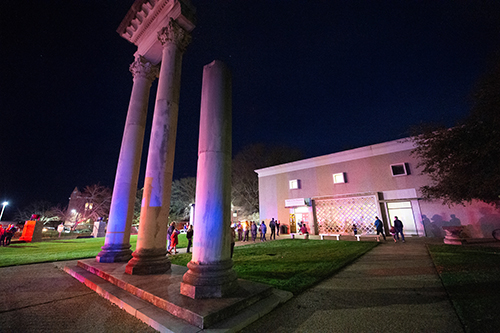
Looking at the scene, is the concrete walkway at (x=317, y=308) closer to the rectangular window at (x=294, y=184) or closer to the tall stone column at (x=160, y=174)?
the tall stone column at (x=160, y=174)

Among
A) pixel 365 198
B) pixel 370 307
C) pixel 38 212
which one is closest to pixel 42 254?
pixel 370 307

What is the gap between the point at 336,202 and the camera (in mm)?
19625

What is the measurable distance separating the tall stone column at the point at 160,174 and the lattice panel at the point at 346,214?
17289 millimetres

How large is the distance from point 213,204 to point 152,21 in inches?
338

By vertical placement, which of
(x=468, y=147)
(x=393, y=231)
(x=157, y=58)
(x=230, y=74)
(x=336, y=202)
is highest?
(x=157, y=58)

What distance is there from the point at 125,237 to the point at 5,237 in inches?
654

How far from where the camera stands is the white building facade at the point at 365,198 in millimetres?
14789

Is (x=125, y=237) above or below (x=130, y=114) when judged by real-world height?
below

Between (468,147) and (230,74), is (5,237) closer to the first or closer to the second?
(230,74)

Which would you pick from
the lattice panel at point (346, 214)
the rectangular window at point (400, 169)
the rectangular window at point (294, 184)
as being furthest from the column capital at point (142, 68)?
the rectangular window at point (400, 169)

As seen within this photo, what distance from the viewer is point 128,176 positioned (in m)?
7.86

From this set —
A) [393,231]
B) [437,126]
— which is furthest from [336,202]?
[437,126]

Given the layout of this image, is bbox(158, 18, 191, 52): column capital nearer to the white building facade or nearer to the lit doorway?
the white building facade

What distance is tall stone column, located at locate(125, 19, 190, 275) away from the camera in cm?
571
